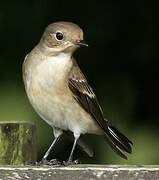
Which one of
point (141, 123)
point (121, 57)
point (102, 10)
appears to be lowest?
point (141, 123)

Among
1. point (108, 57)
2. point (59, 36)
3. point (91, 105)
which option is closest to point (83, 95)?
point (91, 105)

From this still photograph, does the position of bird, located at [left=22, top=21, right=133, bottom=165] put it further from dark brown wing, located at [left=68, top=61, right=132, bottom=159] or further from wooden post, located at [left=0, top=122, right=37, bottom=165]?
wooden post, located at [left=0, top=122, right=37, bottom=165]

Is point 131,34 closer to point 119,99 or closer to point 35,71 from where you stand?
point 119,99

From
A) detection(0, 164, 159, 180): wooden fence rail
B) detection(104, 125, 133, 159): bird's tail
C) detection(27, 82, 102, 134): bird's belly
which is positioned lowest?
detection(104, 125, 133, 159): bird's tail

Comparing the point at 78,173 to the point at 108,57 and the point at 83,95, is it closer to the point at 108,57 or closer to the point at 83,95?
the point at 83,95

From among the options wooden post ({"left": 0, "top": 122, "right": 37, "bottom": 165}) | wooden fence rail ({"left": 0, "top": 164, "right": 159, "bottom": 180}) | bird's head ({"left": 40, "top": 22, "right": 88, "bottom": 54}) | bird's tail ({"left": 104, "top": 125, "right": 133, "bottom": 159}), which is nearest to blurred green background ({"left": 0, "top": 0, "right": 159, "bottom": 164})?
bird's tail ({"left": 104, "top": 125, "right": 133, "bottom": 159})

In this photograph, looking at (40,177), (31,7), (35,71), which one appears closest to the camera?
(40,177)

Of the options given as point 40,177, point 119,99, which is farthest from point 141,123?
point 40,177

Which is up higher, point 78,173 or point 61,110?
point 78,173
